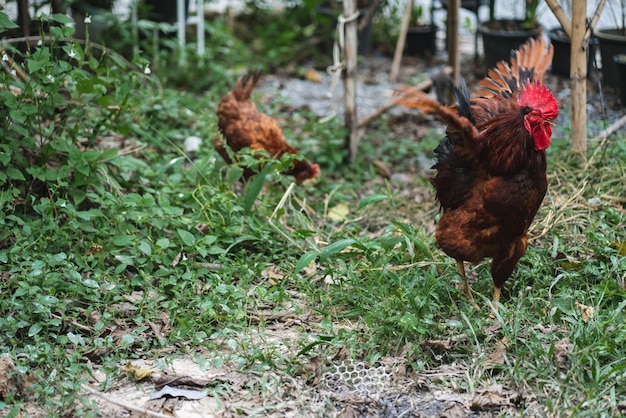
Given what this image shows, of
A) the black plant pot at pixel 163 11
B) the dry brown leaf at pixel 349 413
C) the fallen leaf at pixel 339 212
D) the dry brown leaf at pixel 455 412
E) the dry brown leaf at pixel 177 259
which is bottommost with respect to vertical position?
the dry brown leaf at pixel 349 413

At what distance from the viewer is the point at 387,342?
3469 mm

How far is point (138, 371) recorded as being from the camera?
3242 millimetres

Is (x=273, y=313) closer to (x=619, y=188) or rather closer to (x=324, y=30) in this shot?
(x=619, y=188)

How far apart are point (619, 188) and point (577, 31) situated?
0.99m

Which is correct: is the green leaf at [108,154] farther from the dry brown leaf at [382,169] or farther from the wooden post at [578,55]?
the wooden post at [578,55]

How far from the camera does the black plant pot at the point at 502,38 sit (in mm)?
7418

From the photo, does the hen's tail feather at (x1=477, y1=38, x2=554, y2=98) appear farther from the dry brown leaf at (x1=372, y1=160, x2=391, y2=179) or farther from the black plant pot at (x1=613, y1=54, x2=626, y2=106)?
the black plant pot at (x1=613, y1=54, x2=626, y2=106)

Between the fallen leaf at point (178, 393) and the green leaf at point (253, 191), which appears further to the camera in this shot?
the green leaf at point (253, 191)

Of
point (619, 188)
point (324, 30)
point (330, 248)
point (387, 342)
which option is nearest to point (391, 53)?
point (324, 30)

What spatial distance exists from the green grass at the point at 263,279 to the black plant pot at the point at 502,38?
2362 millimetres

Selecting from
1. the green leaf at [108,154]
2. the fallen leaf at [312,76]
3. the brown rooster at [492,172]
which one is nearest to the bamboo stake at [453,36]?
the fallen leaf at [312,76]

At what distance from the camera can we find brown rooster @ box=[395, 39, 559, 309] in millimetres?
3512

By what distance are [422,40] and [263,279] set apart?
5.35 meters

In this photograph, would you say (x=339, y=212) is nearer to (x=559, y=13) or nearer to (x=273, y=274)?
(x=273, y=274)
